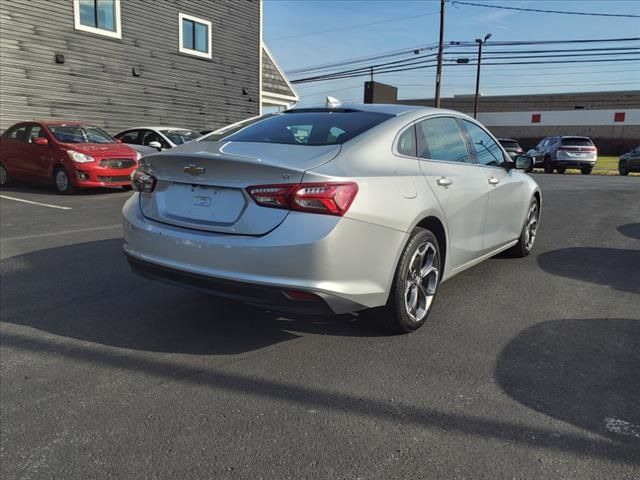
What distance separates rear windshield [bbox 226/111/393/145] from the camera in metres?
3.63

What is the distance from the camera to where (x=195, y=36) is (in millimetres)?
19453

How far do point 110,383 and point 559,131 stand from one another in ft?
166

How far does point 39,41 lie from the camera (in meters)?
14.5

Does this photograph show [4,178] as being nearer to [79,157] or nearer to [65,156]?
[65,156]

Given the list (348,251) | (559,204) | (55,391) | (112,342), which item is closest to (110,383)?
(55,391)

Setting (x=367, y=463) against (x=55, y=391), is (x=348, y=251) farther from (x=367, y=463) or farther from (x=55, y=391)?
(x=55, y=391)

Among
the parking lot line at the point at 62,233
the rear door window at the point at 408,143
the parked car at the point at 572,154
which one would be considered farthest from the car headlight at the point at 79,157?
the parked car at the point at 572,154

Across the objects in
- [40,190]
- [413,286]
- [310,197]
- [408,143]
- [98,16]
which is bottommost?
[40,190]

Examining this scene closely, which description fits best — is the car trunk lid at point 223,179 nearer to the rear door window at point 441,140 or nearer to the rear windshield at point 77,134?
the rear door window at point 441,140

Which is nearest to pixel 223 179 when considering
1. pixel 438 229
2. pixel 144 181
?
pixel 144 181

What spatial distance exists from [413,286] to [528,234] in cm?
291

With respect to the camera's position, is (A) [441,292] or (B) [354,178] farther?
(A) [441,292]

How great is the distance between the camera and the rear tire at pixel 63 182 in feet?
36.3

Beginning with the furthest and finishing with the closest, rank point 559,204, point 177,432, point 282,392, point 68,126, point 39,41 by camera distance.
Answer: point 39,41
point 68,126
point 559,204
point 282,392
point 177,432
